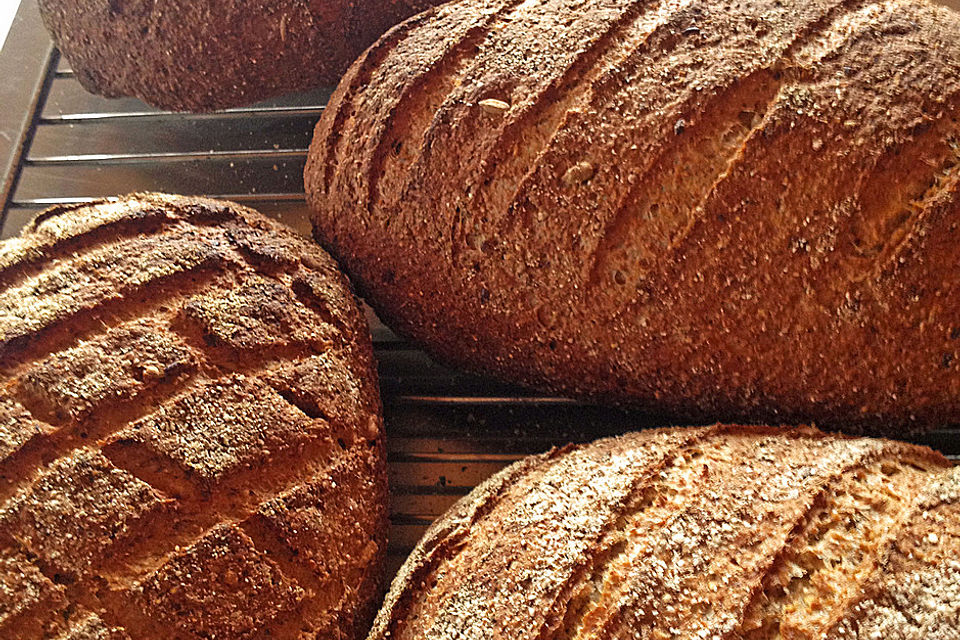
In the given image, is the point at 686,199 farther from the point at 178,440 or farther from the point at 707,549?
the point at 178,440

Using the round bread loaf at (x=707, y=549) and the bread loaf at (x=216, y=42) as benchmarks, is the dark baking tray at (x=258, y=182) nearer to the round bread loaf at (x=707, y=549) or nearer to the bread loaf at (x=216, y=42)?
the bread loaf at (x=216, y=42)

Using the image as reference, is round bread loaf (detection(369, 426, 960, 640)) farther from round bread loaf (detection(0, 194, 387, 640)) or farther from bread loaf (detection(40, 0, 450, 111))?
bread loaf (detection(40, 0, 450, 111))

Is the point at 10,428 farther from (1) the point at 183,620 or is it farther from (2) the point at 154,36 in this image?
(2) the point at 154,36

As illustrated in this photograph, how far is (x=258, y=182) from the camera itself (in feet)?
6.61

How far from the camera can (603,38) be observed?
1387mm

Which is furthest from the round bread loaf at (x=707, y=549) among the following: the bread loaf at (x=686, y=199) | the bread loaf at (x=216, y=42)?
the bread loaf at (x=216, y=42)

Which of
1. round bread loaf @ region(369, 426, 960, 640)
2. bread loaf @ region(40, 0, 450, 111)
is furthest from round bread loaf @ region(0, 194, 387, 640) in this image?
bread loaf @ region(40, 0, 450, 111)

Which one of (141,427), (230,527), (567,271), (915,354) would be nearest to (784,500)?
(915,354)

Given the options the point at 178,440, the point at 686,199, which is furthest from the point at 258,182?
the point at 686,199

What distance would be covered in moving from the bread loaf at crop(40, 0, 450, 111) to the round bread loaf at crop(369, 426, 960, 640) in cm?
107

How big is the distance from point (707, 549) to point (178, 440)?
737mm

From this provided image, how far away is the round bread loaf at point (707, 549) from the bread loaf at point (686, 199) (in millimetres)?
146

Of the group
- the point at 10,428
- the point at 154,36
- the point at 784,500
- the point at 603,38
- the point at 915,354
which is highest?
the point at 603,38

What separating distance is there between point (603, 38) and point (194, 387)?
2.71ft
